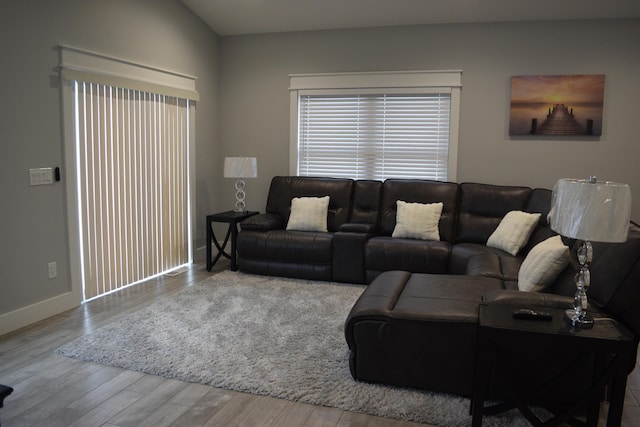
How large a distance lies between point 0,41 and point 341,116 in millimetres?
3414

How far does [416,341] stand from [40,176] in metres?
2.87

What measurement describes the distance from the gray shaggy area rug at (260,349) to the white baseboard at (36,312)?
542mm

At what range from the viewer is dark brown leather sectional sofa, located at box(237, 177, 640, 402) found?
2.59 meters

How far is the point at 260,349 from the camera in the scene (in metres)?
3.28

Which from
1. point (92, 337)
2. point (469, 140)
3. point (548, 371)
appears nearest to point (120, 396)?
point (92, 337)

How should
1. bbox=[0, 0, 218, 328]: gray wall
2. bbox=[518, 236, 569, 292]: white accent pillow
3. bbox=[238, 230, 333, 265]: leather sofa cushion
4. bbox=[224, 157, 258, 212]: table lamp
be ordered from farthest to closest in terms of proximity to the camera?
1. bbox=[224, 157, 258, 212]: table lamp
2. bbox=[238, 230, 333, 265]: leather sofa cushion
3. bbox=[0, 0, 218, 328]: gray wall
4. bbox=[518, 236, 569, 292]: white accent pillow

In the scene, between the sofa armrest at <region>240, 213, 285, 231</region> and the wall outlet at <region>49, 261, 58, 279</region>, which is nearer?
the wall outlet at <region>49, 261, 58, 279</region>

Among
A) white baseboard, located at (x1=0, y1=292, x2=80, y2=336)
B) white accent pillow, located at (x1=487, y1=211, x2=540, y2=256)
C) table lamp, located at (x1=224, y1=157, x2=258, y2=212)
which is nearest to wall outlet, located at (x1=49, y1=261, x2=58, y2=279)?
white baseboard, located at (x1=0, y1=292, x2=80, y2=336)

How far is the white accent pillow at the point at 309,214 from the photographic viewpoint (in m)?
5.32

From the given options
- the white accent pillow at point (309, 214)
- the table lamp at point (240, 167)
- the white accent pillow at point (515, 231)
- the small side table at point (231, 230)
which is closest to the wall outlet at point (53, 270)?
the small side table at point (231, 230)

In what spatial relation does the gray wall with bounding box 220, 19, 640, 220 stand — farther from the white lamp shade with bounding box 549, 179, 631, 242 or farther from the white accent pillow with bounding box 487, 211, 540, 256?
the white lamp shade with bounding box 549, 179, 631, 242

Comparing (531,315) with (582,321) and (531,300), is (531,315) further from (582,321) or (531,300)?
(531,300)

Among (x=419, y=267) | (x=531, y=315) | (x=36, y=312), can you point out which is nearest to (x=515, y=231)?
(x=419, y=267)

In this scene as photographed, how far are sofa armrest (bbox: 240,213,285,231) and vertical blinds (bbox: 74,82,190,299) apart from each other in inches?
30.5
